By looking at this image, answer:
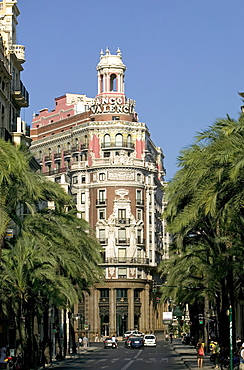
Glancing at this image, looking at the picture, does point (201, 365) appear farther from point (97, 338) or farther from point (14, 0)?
point (97, 338)

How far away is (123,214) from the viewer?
447ft

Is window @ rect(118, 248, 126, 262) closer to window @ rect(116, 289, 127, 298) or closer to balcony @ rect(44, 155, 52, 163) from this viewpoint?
window @ rect(116, 289, 127, 298)

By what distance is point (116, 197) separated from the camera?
13600cm

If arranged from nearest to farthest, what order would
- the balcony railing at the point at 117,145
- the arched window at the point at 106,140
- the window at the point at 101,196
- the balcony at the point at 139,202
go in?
1. the window at the point at 101,196
2. the balcony at the point at 139,202
3. the balcony railing at the point at 117,145
4. the arched window at the point at 106,140

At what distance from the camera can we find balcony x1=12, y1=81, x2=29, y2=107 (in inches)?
2899

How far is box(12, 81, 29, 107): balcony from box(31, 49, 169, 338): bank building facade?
182 feet

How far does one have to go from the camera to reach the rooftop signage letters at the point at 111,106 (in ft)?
461

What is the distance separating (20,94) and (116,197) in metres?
63.5

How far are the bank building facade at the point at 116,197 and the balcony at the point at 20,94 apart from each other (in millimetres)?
55339

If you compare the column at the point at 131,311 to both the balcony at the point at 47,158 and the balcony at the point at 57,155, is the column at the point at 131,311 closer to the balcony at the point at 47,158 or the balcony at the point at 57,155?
the balcony at the point at 57,155

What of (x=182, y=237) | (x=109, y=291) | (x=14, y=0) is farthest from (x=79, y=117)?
(x=182, y=237)

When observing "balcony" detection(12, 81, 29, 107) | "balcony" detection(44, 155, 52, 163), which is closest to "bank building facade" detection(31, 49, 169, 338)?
"balcony" detection(44, 155, 52, 163)

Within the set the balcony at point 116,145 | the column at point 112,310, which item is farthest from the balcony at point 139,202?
the column at point 112,310

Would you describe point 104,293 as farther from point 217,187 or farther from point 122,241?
point 217,187
